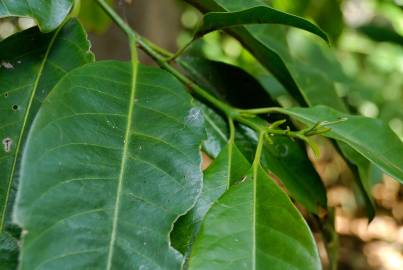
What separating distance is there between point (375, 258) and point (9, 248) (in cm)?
347

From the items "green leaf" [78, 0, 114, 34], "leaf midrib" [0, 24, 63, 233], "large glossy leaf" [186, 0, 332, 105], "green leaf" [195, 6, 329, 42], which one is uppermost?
"green leaf" [78, 0, 114, 34]

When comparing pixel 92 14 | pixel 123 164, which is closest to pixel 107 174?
pixel 123 164

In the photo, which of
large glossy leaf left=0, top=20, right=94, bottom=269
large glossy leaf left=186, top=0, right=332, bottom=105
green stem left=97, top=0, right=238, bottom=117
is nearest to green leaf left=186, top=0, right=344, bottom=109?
large glossy leaf left=186, top=0, right=332, bottom=105

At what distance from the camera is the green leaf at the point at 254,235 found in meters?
0.62

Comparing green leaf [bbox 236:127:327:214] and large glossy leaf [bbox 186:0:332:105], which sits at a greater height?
large glossy leaf [bbox 186:0:332:105]

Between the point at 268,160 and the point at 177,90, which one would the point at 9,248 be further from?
the point at 268,160

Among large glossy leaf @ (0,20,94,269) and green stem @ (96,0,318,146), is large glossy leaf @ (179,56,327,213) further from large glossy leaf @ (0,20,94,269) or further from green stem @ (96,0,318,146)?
large glossy leaf @ (0,20,94,269)

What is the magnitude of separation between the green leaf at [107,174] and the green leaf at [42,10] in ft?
0.27

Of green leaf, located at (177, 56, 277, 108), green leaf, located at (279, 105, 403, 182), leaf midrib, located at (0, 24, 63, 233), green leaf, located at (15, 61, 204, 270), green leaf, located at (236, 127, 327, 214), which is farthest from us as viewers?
green leaf, located at (177, 56, 277, 108)

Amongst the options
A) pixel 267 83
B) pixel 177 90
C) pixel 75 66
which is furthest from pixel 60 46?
pixel 267 83

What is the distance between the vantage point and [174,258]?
626 millimetres

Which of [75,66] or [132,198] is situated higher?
[75,66]

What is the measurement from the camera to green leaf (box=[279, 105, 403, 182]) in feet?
2.63

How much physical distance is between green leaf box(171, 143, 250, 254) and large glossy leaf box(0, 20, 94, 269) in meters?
0.21
